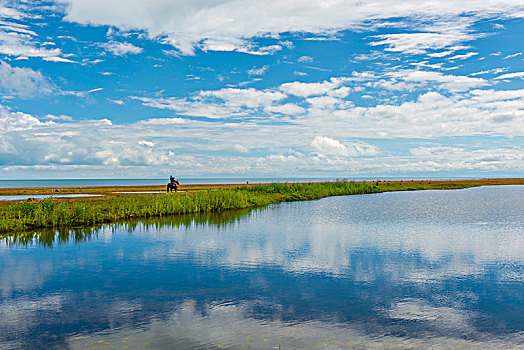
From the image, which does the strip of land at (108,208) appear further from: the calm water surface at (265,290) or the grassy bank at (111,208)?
the calm water surface at (265,290)

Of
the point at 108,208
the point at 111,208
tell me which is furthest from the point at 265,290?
the point at 108,208

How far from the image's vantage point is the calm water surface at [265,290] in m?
11.2

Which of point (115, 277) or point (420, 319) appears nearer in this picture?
point (420, 319)

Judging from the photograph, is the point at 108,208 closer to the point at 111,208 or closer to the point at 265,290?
the point at 111,208

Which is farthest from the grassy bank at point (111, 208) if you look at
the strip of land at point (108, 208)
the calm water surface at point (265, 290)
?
the calm water surface at point (265, 290)

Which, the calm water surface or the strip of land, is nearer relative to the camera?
the calm water surface

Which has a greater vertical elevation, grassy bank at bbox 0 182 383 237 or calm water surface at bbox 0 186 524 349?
grassy bank at bbox 0 182 383 237

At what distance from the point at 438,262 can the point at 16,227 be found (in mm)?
30021

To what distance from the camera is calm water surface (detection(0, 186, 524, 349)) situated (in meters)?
11.2

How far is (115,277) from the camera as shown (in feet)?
58.4

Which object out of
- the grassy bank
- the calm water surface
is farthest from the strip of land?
the calm water surface

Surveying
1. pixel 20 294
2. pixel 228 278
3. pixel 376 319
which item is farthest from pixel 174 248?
pixel 376 319

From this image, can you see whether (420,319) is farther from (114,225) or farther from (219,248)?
(114,225)

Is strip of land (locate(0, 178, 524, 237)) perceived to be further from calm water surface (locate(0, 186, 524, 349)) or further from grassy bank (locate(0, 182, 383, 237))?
calm water surface (locate(0, 186, 524, 349))
